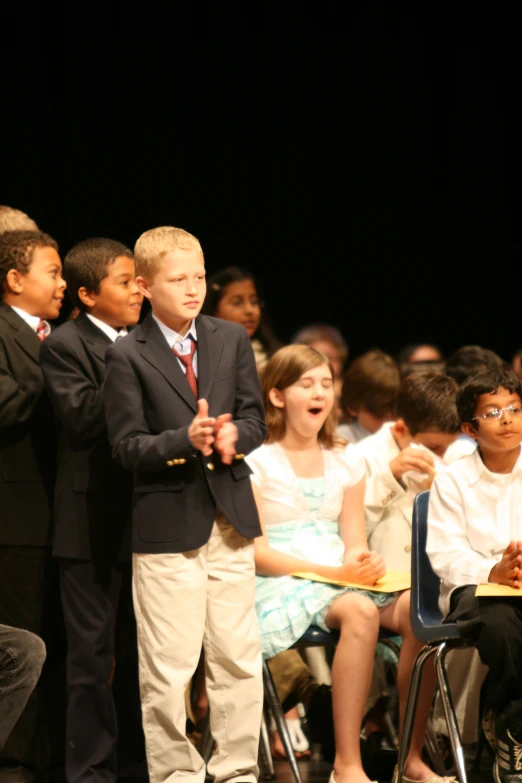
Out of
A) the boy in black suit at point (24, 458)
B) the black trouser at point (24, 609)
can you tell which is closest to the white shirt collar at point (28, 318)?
the boy in black suit at point (24, 458)

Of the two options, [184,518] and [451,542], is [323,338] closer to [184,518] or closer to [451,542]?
[451,542]

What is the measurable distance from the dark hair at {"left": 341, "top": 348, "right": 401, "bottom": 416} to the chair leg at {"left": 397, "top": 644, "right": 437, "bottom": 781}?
2007 millimetres

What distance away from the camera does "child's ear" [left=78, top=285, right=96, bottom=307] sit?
3.62 m

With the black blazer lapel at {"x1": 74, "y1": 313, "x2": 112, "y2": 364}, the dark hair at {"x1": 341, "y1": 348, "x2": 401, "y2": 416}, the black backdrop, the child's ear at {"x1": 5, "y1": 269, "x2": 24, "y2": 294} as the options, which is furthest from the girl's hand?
the black backdrop

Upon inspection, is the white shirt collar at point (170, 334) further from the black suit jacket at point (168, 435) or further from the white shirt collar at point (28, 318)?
the white shirt collar at point (28, 318)

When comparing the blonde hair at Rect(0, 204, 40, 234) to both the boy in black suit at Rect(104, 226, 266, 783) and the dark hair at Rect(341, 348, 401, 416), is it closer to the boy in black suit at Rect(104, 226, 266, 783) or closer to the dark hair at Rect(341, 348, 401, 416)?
the boy in black suit at Rect(104, 226, 266, 783)

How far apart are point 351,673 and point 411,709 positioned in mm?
232

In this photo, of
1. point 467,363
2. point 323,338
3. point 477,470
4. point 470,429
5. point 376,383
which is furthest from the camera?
point 323,338

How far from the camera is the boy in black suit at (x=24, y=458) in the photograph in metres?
3.47

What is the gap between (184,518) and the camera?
3082 millimetres

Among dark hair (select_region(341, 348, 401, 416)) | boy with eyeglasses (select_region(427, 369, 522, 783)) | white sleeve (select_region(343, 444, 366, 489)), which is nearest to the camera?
boy with eyeglasses (select_region(427, 369, 522, 783))

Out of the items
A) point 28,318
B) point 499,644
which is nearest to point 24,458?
point 28,318

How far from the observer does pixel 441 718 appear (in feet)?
13.0

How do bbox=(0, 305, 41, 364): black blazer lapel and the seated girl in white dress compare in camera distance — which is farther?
bbox=(0, 305, 41, 364): black blazer lapel
